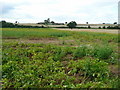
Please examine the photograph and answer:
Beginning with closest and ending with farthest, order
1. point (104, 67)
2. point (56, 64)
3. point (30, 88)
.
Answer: point (30, 88), point (104, 67), point (56, 64)

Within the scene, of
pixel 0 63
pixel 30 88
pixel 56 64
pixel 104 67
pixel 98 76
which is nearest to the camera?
pixel 30 88

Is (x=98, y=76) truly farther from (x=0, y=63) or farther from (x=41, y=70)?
(x=0, y=63)

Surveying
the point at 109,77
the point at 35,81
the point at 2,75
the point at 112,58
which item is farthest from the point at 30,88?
the point at 112,58

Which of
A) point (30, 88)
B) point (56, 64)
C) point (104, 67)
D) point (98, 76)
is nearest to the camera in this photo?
point (30, 88)

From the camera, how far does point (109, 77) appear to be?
4.22 metres

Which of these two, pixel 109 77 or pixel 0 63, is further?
pixel 0 63

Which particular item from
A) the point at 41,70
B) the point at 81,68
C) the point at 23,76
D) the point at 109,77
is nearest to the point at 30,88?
the point at 23,76

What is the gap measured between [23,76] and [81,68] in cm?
168

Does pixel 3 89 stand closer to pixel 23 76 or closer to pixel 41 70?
pixel 23 76

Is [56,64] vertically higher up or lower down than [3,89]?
higher up

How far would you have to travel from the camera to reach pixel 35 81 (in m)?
4.01

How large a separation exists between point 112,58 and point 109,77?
1.55 metres

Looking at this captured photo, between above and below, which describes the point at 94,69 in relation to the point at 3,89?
above

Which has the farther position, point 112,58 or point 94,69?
point 112,58
